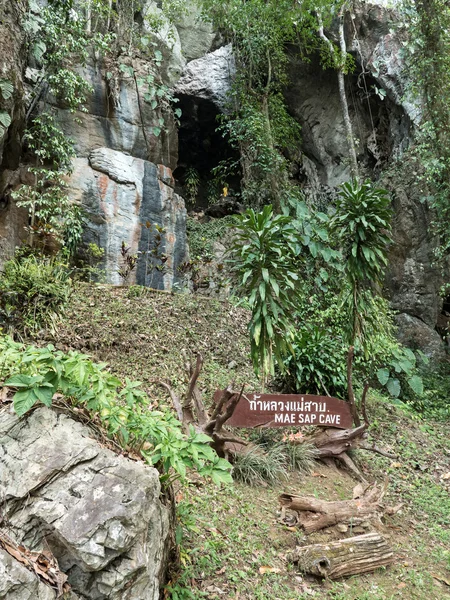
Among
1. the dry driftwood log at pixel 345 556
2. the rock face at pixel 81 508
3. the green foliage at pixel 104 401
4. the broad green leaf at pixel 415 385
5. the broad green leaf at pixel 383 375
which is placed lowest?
the dry driftwood log at pixel 345 556

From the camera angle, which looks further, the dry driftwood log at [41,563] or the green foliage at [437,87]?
the green foliage at [437,87]

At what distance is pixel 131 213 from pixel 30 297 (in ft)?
13.8

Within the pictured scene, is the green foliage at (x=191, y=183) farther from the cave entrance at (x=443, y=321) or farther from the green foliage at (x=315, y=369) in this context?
the green foliage at (x=315, y=369)

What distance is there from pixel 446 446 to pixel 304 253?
11.7ft

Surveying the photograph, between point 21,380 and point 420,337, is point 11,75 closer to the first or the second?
point 21,380

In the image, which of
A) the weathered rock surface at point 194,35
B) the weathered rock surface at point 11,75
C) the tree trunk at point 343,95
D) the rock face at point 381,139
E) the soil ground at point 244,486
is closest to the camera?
the soil ground at point 244,486

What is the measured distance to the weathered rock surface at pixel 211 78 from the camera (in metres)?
12.3

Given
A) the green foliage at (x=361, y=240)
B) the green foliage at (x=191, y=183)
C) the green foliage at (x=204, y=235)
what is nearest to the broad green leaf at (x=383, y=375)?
the green foliage at (x=361, y=240)

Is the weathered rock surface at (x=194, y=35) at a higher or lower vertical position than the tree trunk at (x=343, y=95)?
higher

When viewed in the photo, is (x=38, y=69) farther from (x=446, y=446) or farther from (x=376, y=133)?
(x=446, y=446)

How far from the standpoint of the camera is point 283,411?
426 centimetres

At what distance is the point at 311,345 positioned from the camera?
19.5ft

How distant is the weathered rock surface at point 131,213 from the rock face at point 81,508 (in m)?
6.64

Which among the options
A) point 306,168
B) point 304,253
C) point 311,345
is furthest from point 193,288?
point 306,168
